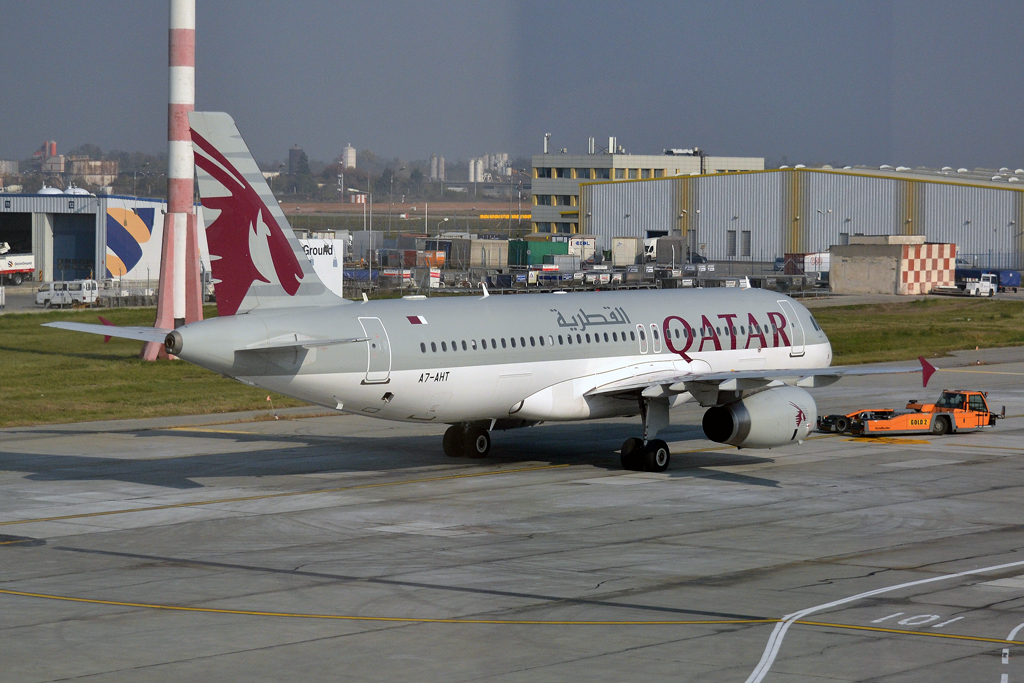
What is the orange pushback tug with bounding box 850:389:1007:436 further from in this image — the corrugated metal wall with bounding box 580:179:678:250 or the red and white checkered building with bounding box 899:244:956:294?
the corrugated metal wall with bounding box 580:179:678:250

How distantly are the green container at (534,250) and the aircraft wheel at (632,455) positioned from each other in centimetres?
11492

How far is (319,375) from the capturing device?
28.5 meters

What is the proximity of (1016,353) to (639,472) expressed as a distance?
141ft

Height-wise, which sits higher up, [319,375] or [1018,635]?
[319,375]

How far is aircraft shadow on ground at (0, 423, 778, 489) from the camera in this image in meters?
33.2

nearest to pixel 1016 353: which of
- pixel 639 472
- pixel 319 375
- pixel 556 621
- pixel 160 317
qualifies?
pixel 639 472

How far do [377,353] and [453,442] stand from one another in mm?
7300

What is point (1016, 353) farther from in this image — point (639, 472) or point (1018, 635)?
point (1018, 635)

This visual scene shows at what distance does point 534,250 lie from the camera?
5925 inches

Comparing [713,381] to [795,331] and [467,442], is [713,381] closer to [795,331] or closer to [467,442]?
[467,442]

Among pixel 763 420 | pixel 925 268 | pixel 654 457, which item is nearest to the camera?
pixel 763 420

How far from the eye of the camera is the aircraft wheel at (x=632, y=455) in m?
33.9

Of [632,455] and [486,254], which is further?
[486,254]

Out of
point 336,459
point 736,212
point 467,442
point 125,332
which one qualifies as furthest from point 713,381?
point 736,212
